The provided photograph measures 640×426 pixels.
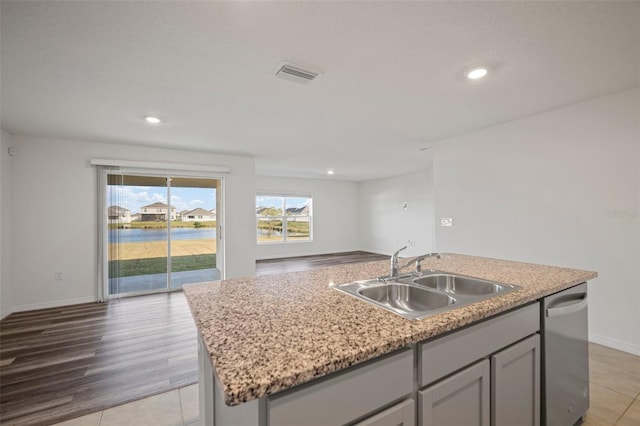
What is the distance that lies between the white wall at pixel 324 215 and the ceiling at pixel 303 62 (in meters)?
4.33

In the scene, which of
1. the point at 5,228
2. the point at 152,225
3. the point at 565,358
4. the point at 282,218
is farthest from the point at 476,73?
the point at 282,218

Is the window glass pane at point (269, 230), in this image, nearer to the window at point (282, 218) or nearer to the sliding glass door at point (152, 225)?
the window at point (282, 218)

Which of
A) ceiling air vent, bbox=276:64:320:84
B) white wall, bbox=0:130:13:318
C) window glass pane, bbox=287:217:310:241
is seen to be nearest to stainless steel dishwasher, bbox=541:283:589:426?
ceiling air vent, bbox=276:64:320:84

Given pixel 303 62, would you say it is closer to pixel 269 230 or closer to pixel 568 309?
pixel 568 309

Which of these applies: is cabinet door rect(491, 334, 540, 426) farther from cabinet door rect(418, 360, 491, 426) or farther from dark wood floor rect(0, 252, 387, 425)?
dark wood floor rect(0, 252, 387, 425)

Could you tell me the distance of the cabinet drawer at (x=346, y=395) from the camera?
0.72 meters

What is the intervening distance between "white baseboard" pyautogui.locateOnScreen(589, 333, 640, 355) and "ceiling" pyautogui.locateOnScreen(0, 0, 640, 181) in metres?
2.31

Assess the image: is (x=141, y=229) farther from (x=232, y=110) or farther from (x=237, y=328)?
(x=237, y=328)

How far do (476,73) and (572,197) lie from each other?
176 centimetres

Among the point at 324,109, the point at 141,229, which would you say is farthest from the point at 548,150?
the point at 141,229

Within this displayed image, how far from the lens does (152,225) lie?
4.71 m

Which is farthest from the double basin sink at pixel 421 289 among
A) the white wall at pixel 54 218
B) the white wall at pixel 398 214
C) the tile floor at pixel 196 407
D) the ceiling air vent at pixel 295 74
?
the white wall at pixel 398 214

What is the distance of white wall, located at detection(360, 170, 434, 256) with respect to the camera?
7027 mm

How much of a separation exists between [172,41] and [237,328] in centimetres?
181
